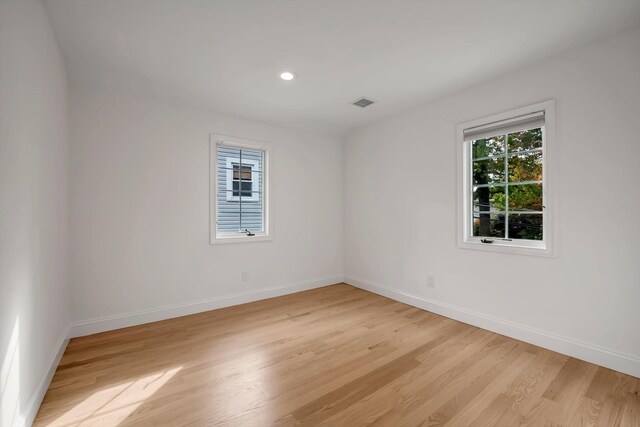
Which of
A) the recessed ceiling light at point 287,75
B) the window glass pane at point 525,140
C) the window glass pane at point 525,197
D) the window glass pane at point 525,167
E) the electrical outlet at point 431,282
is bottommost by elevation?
the electrical outlet at point 431,282

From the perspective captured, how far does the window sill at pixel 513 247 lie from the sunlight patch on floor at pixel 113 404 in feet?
9.82

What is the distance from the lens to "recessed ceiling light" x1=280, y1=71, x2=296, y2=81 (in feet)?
8.70

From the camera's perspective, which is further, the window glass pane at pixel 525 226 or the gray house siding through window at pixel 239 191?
the gray house siding through window at pixel 239 191

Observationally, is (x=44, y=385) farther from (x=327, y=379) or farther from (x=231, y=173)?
(x=231, y=173)

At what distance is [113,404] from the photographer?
5.81 feet

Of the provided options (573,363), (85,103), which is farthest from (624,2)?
(85,103)

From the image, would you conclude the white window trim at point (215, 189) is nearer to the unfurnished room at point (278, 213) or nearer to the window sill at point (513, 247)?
the unfurnished room at point (278, 213)

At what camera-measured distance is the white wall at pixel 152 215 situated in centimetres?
281

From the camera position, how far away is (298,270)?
4.29 metres

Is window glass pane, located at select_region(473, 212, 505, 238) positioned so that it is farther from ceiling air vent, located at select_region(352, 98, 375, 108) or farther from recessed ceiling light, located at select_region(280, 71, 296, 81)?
recessed ceiling light, located at select_region(280, 71, 296, 81)

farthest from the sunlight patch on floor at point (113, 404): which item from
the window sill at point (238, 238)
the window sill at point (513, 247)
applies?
the window sill at point (513, 247)

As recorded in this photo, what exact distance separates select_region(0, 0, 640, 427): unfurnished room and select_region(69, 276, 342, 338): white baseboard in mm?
18

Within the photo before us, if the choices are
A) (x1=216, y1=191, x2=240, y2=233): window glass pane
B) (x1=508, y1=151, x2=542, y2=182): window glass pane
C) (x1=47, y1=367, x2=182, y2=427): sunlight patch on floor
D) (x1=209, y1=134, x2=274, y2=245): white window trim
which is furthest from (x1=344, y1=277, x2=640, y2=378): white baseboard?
(x1=47, y1=367, x2=182, y2=427): sunlight patch on floor

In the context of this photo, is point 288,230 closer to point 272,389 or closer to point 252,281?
point 252,281
